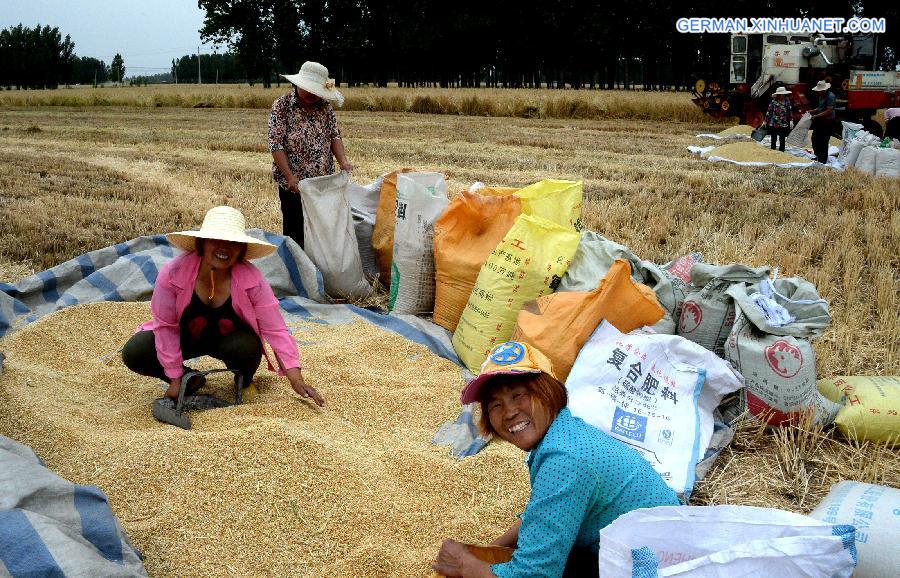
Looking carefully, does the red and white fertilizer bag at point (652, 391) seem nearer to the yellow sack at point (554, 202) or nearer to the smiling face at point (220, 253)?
the yellow sack at point (554, 202)

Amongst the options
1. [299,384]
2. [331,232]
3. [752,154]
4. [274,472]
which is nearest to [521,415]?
[274,472]

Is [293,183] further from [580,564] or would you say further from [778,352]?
[580,564]

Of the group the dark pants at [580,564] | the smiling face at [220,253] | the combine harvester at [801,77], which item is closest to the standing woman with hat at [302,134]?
the smiling face at [220,253]

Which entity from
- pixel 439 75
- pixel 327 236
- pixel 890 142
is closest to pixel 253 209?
pixel 327 236

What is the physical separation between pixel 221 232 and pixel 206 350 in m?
0.59

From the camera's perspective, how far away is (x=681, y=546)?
5.03ft

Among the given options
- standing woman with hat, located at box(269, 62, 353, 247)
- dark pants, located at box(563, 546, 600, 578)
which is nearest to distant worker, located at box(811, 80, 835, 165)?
standing woman with hat, located at box(269, 62, 353, 247)

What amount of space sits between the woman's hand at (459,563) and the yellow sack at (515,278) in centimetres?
160

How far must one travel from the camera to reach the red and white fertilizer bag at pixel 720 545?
4.88 ft

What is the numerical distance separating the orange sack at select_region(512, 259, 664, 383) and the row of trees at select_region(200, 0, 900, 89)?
31.6 meters

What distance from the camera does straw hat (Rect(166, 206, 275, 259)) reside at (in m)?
2.57

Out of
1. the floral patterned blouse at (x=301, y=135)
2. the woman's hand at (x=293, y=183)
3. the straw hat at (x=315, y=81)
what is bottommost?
the woman's hand at (x=293, y=183)

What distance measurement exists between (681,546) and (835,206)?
5697mm

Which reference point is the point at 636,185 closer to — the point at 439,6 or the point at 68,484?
the point at 68,484
